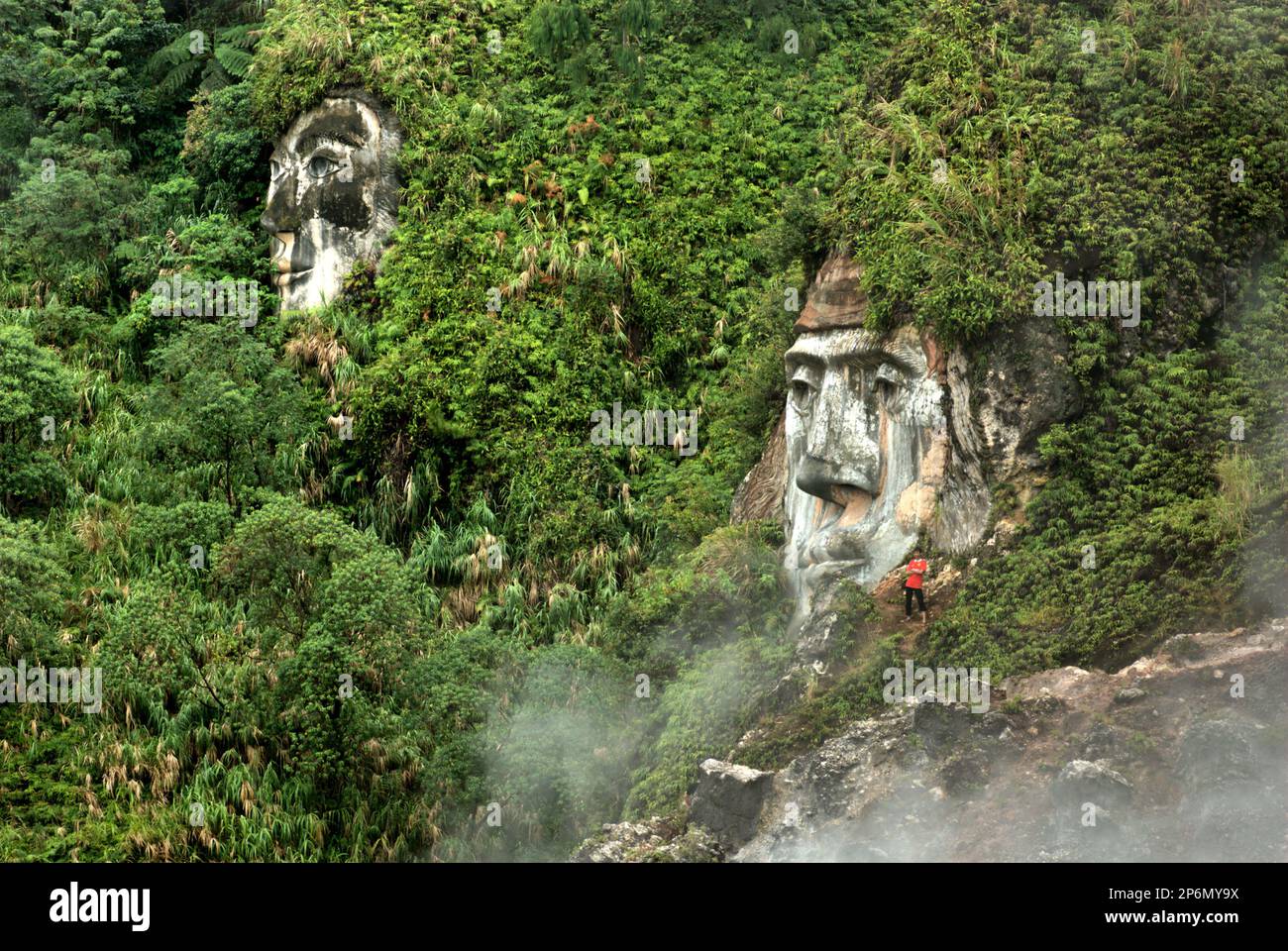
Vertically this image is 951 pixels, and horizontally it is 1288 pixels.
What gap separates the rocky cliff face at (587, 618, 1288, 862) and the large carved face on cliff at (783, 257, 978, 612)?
2.69 meters

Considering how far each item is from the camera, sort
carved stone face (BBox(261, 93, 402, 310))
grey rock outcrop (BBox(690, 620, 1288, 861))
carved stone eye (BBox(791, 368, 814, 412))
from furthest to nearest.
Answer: carved stone face (BBox(261, 93, 402, 310))
carved stone eye (BBox(791, 368, 814, 412))
grey rock outcrop (BBox(690, 620, 1288, 861))

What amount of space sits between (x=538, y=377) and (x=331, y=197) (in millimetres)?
5293

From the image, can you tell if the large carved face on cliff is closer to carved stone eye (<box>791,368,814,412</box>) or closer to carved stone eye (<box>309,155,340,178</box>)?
carved stone eye (<box>791,368,814,412</box>)

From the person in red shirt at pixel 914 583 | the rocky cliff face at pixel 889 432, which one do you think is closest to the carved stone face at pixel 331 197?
the rocky cliff face at pixel 889 432

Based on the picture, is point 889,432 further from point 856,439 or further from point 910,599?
point 910,599

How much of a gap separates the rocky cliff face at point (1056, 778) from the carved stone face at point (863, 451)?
2.64 meters

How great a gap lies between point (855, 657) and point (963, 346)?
3.74 m

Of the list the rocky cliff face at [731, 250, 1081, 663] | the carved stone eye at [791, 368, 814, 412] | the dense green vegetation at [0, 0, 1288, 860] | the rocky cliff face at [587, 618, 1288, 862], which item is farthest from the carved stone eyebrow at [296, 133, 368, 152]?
the rocky cliff face at [587, 618, 1288, 862]

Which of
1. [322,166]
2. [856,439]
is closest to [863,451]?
[856,439]

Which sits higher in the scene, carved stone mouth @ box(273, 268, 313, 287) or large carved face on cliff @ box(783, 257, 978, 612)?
carved stone mouth @ box(273, 268, 313, 287)

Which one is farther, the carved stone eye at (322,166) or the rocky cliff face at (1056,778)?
the carved stone eye at (322,166)

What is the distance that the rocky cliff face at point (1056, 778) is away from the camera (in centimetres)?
1619

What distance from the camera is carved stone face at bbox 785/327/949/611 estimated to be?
21.0 metres

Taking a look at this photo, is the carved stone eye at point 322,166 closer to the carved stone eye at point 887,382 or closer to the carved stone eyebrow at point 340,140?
the carved stone eyebrow at point 340,140
